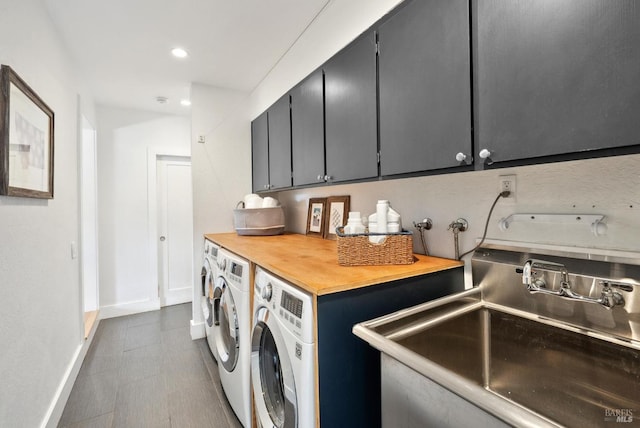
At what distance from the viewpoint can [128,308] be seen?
3539 mm

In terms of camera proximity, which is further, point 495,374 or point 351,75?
point 351,75

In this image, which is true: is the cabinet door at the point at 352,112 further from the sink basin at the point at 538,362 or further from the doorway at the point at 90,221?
the doorway at the point at 90,221

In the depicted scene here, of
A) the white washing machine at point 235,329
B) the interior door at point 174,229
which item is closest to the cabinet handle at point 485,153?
the white washing machine at point 235,329

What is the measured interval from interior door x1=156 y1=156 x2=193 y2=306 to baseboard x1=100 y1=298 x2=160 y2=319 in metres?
0.12

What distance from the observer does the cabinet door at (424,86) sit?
1000 mm

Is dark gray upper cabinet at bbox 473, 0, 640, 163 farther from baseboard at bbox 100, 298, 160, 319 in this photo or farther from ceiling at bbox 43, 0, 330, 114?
baseboard at bbox 100, 298, 160, 319

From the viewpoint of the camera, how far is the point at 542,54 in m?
0.80

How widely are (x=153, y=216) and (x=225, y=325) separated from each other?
7.96 feet

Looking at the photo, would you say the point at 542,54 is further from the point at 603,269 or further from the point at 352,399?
the point at 352,399

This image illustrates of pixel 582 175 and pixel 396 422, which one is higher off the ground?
pixel 582 175

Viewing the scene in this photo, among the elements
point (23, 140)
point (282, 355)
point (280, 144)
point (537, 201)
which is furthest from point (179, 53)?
point (537, 201)

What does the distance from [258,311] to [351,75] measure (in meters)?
1.29

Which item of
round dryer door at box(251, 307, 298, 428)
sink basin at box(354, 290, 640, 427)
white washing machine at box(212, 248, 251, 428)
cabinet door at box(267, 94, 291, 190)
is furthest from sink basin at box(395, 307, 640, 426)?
cabinet door at box(267, 94, 291, 190)

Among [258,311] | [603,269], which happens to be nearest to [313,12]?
[258,311]
